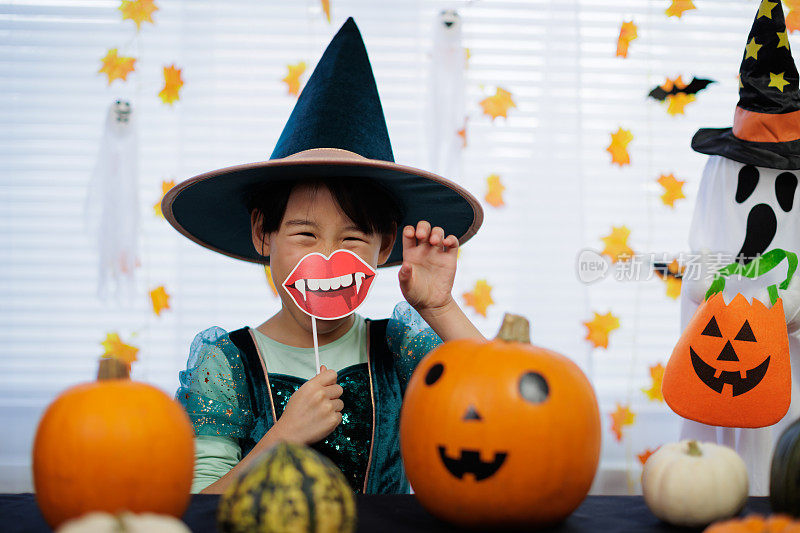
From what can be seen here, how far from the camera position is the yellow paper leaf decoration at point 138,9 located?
2377 mm

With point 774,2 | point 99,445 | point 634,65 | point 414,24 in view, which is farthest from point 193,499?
point 634,65

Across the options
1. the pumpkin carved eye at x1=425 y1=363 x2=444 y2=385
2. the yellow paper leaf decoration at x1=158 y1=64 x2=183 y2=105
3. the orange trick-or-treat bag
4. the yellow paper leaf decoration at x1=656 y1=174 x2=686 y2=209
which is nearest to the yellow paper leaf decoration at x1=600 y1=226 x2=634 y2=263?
the yellow paper leaf decoration at x1=656 y1=174 x2=686 y2=209

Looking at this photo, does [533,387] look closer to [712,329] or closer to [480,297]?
[712,329]

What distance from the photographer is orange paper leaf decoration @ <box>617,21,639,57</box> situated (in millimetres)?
2439

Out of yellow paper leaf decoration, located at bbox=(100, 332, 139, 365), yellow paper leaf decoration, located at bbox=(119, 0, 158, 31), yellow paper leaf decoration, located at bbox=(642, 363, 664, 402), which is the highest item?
yellow paper leaf decoration, located at bbox=(119, 0, 158, 31)

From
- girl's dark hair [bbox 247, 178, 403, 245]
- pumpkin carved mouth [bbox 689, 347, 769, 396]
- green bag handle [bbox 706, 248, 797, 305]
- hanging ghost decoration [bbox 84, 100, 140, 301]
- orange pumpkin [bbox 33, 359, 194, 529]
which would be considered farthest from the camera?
hanging ghost decoration [bbox 84, 100, 140, 301]

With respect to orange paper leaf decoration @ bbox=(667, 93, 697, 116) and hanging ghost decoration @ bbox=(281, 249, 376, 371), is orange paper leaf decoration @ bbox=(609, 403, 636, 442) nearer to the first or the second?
orange paper leaf decoration @ bbox=(667, 93, 697, 116)

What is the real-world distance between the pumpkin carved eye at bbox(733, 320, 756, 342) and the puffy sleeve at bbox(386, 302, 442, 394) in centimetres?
54

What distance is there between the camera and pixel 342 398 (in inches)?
45.8

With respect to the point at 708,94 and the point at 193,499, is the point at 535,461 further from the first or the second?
the point at 708,94

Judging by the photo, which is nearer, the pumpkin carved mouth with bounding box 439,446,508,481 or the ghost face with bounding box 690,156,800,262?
the pumpkin carved mouth with bounding box 439,446,508,481

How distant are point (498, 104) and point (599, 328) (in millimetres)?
868

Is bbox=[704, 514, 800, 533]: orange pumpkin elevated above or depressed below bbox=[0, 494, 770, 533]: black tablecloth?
above

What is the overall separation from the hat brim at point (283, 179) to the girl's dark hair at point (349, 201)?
0.01 meters
